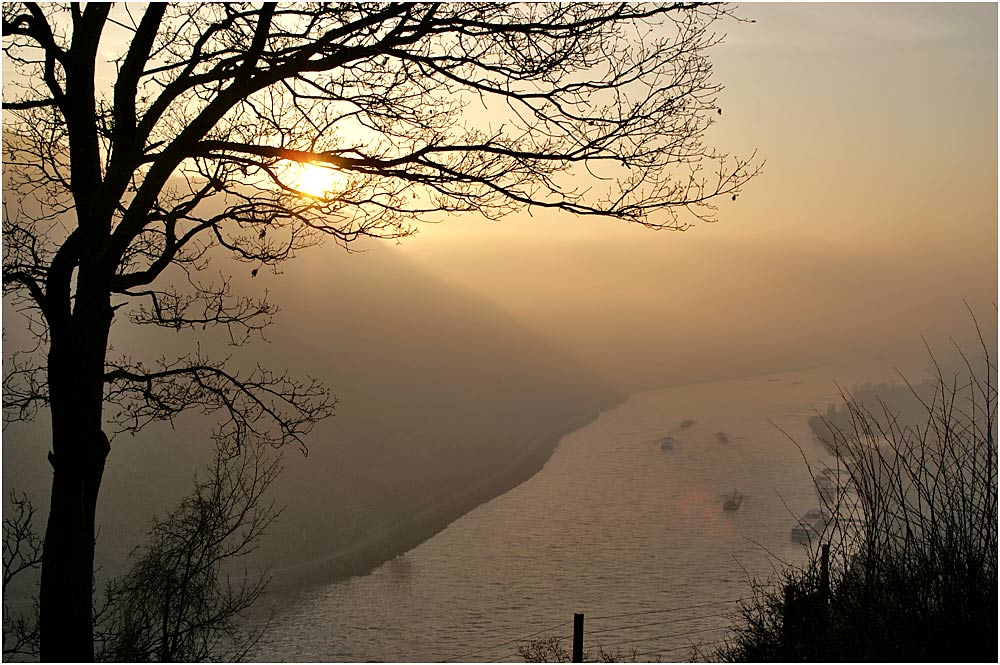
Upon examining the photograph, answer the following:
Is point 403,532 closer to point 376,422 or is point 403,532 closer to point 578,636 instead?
point 376,422

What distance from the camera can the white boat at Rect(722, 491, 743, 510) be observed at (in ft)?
165

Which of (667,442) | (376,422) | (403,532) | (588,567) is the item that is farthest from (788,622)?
(376,422)

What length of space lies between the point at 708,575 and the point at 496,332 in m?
84.8

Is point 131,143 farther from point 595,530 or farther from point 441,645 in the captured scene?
point 595,530

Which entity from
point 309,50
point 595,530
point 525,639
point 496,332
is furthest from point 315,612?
point 496,332

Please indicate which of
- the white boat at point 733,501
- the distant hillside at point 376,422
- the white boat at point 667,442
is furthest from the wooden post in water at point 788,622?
the white boat at point 667,442

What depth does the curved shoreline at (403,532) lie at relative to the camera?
145 ft

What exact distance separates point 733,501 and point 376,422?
33.1m

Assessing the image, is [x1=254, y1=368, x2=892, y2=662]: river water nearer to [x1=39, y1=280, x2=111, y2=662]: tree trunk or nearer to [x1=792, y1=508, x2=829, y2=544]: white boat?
[x1=792, y1=508, x2=829, y2=544]: white boat

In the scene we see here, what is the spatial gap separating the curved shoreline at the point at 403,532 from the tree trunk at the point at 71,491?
123 feet

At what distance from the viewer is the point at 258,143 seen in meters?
7.57

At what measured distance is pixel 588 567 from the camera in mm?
40625

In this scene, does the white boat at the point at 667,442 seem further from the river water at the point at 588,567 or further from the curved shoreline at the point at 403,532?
the curved shoreline at the point at 403,532

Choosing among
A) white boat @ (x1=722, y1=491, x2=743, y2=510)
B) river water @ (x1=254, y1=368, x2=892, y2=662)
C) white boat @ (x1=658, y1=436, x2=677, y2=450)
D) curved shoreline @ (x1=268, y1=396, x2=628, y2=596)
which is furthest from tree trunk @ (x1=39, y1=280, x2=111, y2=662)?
white boat @ (x1=658, y1=436, x2=677, y2=450)
